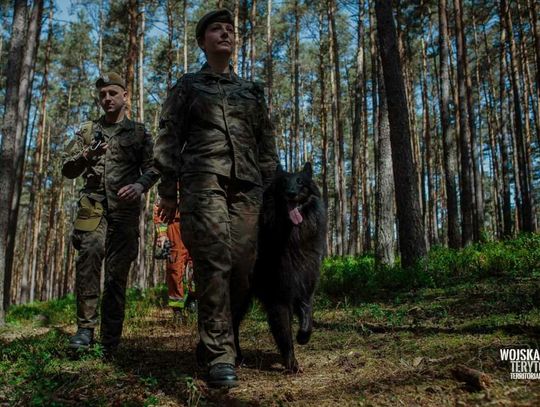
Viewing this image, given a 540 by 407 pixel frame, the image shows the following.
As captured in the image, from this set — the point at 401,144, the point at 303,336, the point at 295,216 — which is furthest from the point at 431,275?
the point at 295,216

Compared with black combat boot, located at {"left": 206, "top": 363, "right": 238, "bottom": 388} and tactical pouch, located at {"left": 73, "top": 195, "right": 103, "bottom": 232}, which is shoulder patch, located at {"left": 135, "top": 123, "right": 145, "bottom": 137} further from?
black combat boot, located at {"left": 206, "top": 363, "right": 238, "bottom": 388}

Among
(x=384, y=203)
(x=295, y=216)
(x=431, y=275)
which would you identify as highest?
(x=384, y=203)

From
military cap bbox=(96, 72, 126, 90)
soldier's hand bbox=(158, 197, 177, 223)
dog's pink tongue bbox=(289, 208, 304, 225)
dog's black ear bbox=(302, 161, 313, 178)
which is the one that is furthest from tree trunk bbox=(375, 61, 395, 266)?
soldier's hand bbox=(158, 197, 177, 223)

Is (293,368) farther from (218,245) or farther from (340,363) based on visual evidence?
(218,245)

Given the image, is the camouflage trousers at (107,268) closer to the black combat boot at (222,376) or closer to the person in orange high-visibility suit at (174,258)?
the black combat boot at (222,376)

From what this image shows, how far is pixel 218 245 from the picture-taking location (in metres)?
3.02

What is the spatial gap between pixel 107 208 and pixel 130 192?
0.47 m

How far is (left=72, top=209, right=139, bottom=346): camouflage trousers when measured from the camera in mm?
3957

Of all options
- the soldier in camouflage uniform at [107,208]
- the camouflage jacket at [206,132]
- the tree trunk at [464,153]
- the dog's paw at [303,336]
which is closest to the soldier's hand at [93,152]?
the soldier in camouflage uniform at [107,208]

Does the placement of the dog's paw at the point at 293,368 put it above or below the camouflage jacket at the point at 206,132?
below

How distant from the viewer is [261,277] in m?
3.62

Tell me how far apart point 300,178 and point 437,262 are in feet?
17.9

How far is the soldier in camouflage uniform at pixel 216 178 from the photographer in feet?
9.73

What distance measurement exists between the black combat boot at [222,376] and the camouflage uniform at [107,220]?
1597 millimetres
